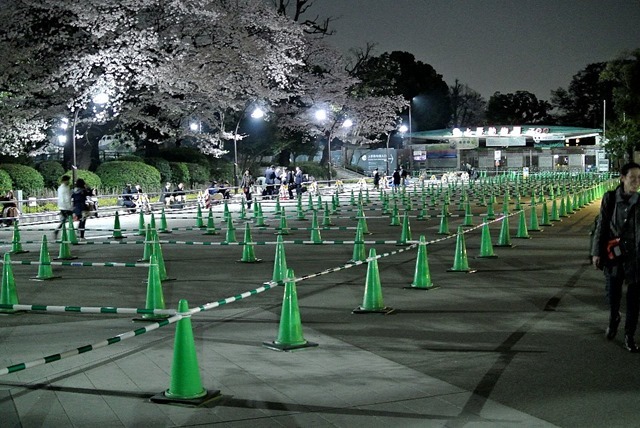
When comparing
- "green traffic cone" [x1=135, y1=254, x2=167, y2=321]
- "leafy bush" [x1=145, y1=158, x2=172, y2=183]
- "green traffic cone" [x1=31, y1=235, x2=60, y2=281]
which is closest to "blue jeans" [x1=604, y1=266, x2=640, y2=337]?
"green traffic cone" [x1=135, y1=254, x2=167, y2=321]

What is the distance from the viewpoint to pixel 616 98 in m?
55.7

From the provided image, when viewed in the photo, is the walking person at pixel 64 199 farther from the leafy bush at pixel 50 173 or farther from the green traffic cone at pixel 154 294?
the leafy bush at pixel 50 173

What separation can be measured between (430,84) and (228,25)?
59401 mm

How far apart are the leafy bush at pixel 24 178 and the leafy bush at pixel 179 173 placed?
38.3 feet

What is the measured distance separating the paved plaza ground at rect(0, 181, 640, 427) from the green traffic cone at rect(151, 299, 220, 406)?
126 mm

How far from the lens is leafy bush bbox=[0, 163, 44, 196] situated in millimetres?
31750

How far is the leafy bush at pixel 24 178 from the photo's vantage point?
104ft

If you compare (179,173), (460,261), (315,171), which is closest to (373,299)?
(460,261)

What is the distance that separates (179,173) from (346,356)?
123ft

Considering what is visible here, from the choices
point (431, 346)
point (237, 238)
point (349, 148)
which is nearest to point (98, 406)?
point (431, 346)

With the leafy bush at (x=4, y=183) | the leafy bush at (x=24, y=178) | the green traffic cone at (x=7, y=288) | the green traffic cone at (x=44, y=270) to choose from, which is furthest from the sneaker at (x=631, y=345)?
the leafy bush at (x=24, y=178)

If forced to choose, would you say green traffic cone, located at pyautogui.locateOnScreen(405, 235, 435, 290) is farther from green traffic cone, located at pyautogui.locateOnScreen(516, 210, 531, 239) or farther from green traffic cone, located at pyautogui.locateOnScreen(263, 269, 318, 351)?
green traffic cone, located at pyautogui.locateOnScreen(516, 210, 531, 239)

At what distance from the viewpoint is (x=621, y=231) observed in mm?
7742

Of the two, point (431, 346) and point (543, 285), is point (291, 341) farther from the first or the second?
point (543, 285)
